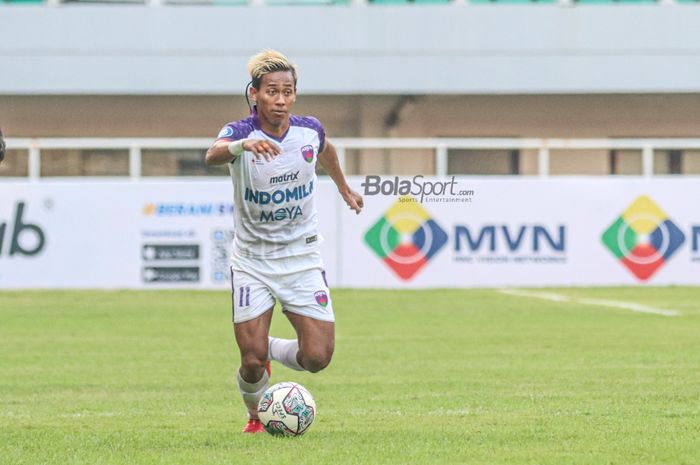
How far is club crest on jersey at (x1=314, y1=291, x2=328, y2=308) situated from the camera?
8.95m

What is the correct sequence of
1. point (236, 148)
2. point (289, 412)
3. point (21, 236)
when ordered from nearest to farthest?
1. point (236, 148)
2. point (289, 412)
3. point (21, 236)

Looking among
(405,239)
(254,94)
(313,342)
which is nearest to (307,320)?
(313,342)

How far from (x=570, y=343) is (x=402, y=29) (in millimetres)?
18237

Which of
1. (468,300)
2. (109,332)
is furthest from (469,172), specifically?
(109,332)

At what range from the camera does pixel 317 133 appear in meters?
9.01

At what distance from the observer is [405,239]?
23703mm

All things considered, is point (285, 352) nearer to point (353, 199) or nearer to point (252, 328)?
point (252, 328)

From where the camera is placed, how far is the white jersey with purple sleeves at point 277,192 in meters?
8.69

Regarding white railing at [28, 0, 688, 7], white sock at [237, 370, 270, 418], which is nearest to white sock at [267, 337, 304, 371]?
white sock at [237, 370, 270, 418]

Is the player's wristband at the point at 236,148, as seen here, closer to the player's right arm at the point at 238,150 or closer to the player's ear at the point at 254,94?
the player's right arm at the point at 238,150

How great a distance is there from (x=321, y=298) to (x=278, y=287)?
0.27m

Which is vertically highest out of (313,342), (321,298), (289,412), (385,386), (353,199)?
(353,199)

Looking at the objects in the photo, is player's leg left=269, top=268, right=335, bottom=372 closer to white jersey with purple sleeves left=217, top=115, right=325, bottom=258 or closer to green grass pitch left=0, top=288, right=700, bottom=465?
white jersey with purple sleeves left=217, top=115, right=325, bottom=258

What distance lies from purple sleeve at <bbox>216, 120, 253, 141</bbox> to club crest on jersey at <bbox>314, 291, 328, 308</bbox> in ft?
3.36
